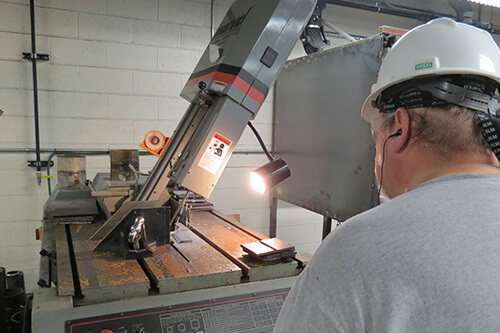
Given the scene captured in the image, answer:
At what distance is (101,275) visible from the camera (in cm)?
107

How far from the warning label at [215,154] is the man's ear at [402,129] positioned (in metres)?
0.62

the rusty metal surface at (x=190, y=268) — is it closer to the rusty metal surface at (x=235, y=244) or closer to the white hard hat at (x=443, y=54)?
the rusty metal surface at (x=235, y=244)

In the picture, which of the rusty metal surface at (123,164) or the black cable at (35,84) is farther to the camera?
the black cable at (35,84)

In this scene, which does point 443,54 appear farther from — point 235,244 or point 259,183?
point 235,244

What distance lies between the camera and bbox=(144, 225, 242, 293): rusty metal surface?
1.06 metres

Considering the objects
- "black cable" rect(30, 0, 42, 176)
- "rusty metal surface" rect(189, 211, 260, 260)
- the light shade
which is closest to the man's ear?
the light shade

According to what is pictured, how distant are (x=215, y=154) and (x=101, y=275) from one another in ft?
1.64

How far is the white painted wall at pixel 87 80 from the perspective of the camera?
2.38 meters

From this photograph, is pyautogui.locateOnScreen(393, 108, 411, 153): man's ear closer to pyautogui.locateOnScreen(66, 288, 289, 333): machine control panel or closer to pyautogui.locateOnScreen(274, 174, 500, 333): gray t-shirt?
pyautogui.locateOnScreen(274, 174, 500, 333): gray t-shirt

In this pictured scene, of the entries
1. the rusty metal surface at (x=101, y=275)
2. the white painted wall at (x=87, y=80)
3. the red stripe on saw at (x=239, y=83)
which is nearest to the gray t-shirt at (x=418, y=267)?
the rusty metal surface at (x=101, y=275)

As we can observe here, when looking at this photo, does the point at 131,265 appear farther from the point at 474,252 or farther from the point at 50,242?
the point at 474,252

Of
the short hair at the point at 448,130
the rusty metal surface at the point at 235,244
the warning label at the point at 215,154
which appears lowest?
the rusty metal surface at the point at 235,244

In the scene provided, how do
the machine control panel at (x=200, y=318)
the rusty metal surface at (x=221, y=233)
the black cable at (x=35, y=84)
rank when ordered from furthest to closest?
the black cable at (x=35, y=84), the rusty metal surface at (x=221, y=233), the machine control panel at (x=200, y=318)

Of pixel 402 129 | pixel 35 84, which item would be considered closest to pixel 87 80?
pixel 35 84
